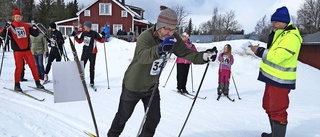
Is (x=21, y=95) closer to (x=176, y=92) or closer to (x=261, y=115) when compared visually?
(x=176, y=92)

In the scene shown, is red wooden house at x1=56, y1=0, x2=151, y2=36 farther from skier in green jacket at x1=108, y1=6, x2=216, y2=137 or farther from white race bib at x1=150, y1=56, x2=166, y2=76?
white race bib at x1=150, y1=56, x2=166, y2=76

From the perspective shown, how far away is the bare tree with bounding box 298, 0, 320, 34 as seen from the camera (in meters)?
50.7

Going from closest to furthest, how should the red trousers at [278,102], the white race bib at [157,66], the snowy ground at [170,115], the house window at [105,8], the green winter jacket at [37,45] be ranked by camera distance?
the white race bib at [157,66], the red trousers at [278,102], the snowy ground at [170,115], the green winter jacket at [37,45], the house window at [105,8]

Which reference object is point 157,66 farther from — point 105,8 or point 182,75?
point 105,8

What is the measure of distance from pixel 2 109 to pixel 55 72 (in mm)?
2084

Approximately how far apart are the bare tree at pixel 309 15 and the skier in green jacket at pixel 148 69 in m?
53.5

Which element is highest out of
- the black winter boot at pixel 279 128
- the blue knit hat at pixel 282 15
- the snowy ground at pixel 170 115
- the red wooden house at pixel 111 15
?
the red wooden house at pixel 111 15

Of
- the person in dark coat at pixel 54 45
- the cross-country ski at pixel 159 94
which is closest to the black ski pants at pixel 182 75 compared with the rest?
the cross-country ski at pixel 159 94

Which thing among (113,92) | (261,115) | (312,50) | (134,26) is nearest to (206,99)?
(261,115)

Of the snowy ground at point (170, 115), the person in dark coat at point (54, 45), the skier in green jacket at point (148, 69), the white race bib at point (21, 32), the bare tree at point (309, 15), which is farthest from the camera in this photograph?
the bare tree at point (309, 15)

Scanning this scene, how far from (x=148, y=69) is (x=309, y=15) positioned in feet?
187

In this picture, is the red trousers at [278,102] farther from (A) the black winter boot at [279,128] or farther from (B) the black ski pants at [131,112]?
(B) the black ski pants at [131,112]

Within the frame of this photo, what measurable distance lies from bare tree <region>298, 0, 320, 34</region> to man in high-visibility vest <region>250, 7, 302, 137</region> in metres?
52.2

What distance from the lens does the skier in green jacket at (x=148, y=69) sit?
290cm
